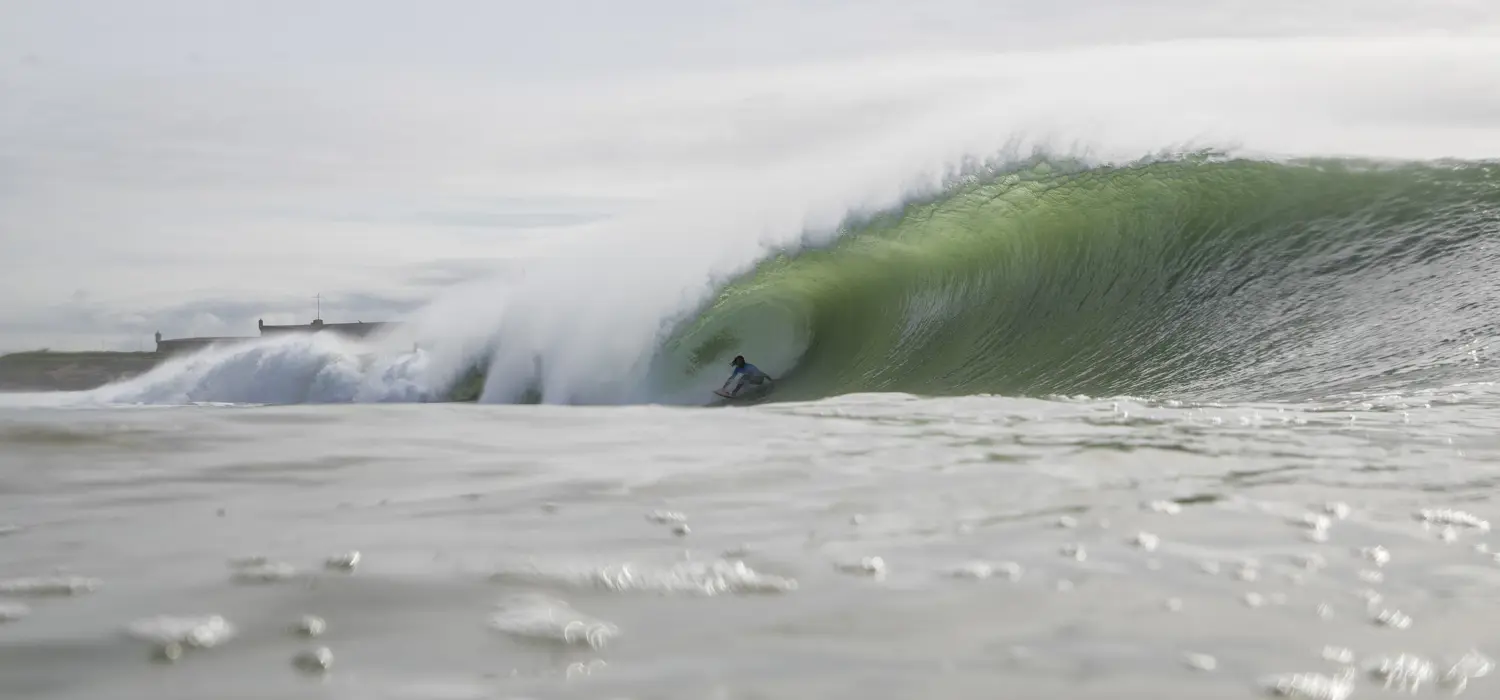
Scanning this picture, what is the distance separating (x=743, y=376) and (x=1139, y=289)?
376 cm

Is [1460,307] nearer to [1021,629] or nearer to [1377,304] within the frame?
[1377,304]

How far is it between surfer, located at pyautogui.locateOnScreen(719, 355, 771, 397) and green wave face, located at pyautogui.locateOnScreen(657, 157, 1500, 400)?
235mm

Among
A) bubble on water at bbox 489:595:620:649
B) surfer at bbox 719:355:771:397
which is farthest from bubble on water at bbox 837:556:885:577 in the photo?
surfer at bbox 719:355:771:397

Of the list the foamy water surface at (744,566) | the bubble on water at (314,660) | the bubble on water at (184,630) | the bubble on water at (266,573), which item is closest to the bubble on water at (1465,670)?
the foamy water surface at (744,566)

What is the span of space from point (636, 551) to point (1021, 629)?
877 millimetres

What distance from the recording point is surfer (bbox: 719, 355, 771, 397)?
38.7 feet

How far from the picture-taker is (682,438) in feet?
15.4

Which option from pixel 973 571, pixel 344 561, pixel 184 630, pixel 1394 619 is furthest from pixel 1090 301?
pixel 184 630

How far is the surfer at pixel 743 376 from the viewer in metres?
11.8

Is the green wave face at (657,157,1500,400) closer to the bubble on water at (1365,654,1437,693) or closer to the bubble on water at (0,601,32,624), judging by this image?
the bubble on water at (1365,654,1437,693)

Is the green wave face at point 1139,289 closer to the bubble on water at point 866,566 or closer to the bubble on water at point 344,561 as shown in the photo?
the bubble on water at point 866,566

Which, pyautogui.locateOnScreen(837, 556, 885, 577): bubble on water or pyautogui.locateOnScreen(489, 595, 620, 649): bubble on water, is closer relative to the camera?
pyautogui.locateOnScreen(489, 595, 620, 649): bubble on water

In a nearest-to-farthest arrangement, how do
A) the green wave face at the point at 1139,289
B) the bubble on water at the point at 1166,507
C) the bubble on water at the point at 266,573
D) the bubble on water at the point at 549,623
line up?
the bubble on water at the point at 549,623 < the bubble on water at the point at 266,573 < the bubble on water at the point at 1166,507 < the green wave face at the point at 1139,289

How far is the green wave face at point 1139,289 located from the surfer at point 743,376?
0.23 m
